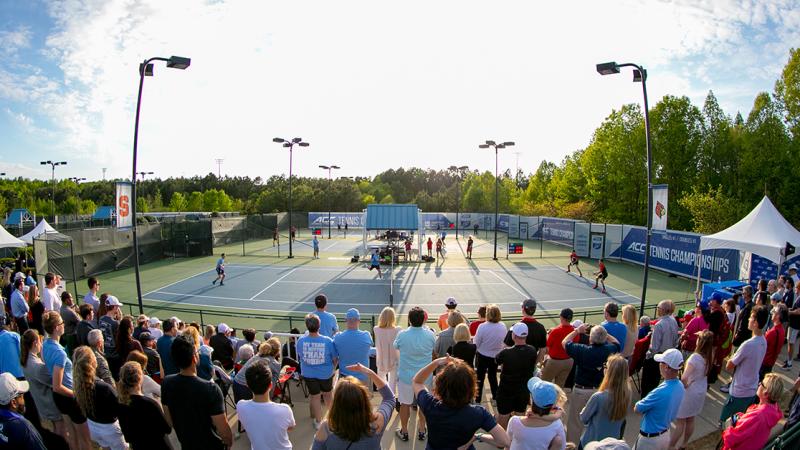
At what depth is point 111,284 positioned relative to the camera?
2436 cm

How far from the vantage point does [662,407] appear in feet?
15.6

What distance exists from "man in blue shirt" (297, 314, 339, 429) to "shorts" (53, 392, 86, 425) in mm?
2714

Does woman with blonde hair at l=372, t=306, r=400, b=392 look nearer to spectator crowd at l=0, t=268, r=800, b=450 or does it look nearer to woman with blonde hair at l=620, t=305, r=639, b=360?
spectator crowd at l=0, t=268, r=800, b=450

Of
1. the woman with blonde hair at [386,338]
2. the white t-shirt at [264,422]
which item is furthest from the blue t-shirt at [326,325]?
the white t-shirt at [264,422]

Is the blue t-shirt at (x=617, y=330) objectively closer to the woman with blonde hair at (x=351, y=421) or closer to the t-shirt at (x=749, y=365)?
the t-shirt at (x=749, y=365)

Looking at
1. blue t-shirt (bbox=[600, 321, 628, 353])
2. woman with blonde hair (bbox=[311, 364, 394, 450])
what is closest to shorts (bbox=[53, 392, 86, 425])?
woman with blonde hair (bbox=[311, 364, 394, 450])

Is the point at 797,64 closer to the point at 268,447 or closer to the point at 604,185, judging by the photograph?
→ the point at 604,185

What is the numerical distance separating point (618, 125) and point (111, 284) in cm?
4306

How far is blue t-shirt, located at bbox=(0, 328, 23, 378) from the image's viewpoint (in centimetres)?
602

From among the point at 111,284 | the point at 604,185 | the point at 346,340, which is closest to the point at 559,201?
the point at 604,185

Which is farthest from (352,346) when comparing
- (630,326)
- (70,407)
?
(630,326)

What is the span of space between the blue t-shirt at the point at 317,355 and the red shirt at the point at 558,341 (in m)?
3.21

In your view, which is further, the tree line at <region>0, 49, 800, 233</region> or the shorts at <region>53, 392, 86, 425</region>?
the tree line at <region>0, 49, 800, 233</region>

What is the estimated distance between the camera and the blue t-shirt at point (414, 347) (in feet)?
19.7
